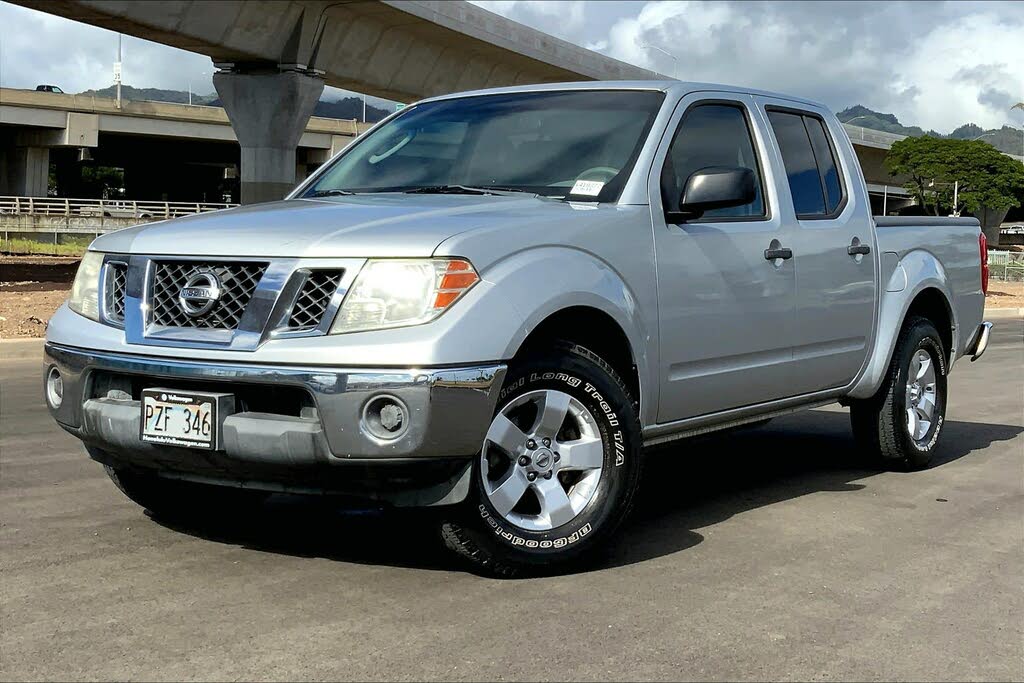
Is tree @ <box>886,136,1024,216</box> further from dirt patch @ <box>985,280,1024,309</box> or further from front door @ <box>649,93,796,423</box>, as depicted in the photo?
front door @ <box>649,93,796,423</box>

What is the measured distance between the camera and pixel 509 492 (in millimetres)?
4750

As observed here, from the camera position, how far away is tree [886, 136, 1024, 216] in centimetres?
9431

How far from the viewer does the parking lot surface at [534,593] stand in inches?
154

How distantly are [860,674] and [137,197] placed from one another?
379 feet

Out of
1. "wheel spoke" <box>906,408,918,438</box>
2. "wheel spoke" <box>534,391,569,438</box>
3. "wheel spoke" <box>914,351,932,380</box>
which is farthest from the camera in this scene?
"wheel spoke" <box>914,351,932,380</box>

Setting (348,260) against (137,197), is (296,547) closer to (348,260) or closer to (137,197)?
(348,260)

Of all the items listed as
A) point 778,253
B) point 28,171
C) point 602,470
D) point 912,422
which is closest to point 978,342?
point 912,422

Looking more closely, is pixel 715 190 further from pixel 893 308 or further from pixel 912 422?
pixel 912 422

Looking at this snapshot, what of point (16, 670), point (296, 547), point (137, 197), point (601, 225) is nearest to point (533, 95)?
point (601, 225)

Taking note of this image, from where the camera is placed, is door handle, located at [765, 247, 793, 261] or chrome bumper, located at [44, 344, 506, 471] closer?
chrome bumper, located at [44, 344, 506, 471]

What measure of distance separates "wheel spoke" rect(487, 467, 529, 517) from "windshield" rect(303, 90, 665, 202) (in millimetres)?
1231

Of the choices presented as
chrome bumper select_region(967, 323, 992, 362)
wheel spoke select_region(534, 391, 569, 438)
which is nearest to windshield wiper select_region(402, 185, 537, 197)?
wheel spoke select_region(534, 391, 569, 438)

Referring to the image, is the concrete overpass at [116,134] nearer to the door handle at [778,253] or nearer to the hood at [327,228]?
the door handle at [778,253]

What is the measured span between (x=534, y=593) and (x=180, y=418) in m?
1.33
